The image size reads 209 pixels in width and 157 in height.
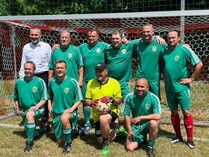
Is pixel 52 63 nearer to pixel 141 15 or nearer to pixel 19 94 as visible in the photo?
pixel 19 94

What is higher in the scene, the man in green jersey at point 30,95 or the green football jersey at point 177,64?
the green football jersey at point 177,64

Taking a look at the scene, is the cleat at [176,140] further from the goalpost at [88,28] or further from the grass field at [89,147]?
the goalpost at [88,28]

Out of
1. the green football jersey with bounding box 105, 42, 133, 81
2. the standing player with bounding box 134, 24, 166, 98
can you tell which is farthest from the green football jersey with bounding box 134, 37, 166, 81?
the green football jersey with bounding box 105, 42, 133, 81

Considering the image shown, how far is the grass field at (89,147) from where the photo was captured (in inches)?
142

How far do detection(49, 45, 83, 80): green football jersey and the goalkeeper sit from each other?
0.62 meters

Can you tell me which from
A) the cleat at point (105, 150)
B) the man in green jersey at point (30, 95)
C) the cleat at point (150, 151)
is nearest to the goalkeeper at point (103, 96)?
the cleat at point (105, 150)

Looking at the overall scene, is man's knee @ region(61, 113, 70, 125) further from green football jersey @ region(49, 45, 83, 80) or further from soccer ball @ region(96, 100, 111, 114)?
green football jersey @ region(49, 45, 83, 80)

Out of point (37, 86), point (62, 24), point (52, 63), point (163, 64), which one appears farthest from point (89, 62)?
point (62, 24)

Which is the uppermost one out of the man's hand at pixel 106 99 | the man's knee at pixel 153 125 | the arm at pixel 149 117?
the man's hand at pixel 106 99

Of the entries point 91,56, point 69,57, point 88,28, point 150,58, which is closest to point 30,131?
point 69,57

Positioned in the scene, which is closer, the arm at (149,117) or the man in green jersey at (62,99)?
the arm at (149,117)

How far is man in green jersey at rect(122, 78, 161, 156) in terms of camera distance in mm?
3527

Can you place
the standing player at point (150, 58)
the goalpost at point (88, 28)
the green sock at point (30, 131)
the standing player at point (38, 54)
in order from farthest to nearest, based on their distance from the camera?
the goalpost at point (88, 28)
the standing player at point (38, 54)
the standing player at point (150, 58)
the green sock at point (30, 131)

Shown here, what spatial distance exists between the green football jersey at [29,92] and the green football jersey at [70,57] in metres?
0.53
